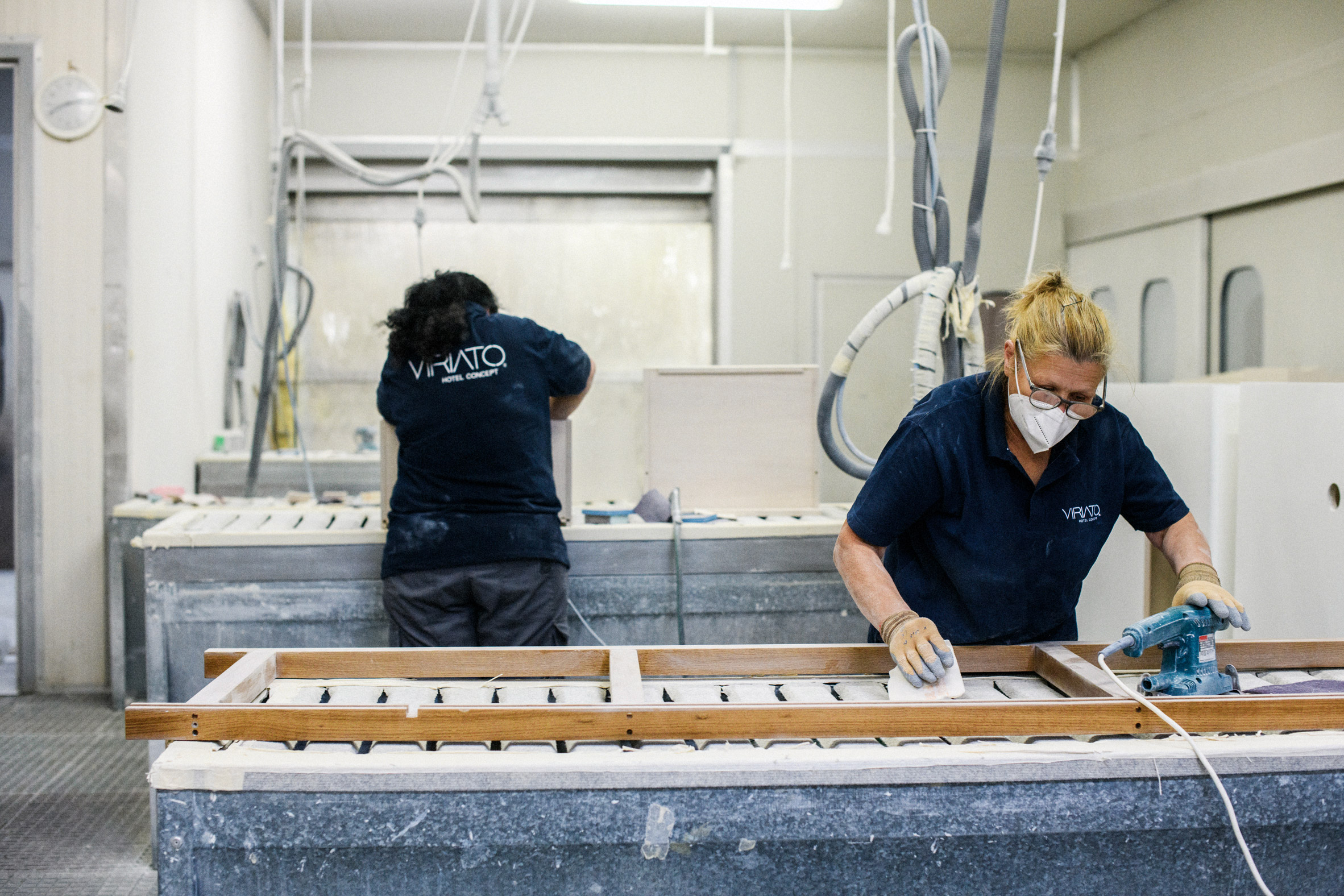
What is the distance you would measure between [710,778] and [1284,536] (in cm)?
129

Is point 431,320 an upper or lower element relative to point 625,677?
upper

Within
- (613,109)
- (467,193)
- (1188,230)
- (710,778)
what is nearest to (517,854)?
(710,778)

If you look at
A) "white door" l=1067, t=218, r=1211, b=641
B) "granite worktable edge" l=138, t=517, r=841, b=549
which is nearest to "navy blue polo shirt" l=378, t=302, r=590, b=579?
"granite worktable edge" l=138, t=517, r=841, b=549

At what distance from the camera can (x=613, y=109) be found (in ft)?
16.5

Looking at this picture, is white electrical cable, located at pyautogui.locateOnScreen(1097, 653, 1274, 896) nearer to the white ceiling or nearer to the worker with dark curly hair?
the worker with dark curly hair

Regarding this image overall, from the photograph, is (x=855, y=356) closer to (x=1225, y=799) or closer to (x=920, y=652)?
(x=920, y=652)

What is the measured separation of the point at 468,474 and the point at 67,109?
2.14 metres

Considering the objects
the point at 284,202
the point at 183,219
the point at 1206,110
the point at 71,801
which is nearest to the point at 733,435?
the point at 284,202

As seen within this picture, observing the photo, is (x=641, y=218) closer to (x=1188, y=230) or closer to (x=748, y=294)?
(x=748, y=294)

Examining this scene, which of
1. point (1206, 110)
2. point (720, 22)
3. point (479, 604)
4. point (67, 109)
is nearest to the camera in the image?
point (479, 604)

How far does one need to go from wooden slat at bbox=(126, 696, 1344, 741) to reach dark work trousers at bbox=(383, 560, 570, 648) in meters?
0.91

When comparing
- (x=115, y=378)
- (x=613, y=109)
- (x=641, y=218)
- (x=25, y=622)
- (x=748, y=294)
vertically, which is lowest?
(x=25, y=622)

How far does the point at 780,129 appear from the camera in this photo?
509 cm

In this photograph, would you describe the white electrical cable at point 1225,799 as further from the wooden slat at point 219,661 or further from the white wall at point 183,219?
the white wall at point 183,219
